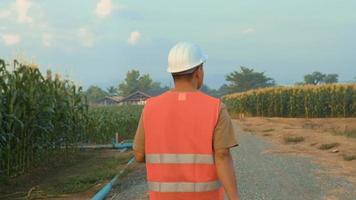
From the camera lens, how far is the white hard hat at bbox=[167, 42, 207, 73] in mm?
2834

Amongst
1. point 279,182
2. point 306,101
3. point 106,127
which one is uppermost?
point 306,101

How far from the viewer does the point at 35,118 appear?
10586 millimetres

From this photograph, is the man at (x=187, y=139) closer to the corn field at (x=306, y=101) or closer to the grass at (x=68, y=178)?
the grass at (x=68, y=178)

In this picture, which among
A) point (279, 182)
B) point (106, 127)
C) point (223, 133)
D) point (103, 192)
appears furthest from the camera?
point (106, 127)

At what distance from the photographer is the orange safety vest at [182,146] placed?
2.72 m

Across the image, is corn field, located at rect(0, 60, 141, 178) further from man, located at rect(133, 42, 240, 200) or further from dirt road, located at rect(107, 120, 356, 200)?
man, located at rect(133, 42, 240, 200)

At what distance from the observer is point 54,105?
38.9ft

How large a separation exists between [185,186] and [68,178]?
806 centimetres

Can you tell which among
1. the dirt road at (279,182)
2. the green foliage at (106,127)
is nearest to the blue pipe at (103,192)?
the dirt road at (279,182)

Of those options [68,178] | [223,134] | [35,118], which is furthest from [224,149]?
[35,118]

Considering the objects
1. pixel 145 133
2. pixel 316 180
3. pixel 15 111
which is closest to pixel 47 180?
pixel 15 111

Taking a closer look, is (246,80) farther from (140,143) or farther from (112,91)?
(140,143)

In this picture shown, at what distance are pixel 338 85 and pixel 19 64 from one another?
30568mm

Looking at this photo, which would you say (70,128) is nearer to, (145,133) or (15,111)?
(15,111)
